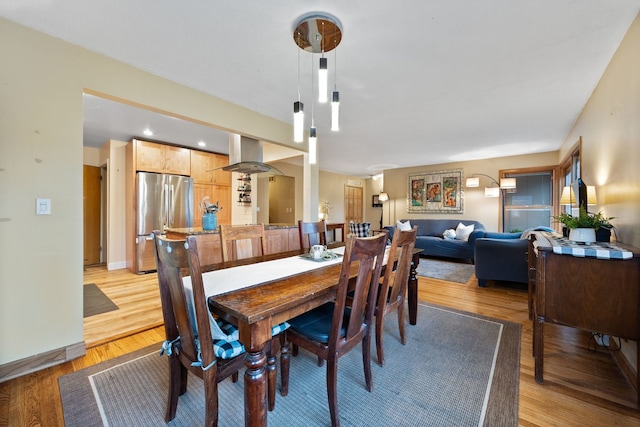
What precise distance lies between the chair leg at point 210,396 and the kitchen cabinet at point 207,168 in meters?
4.27

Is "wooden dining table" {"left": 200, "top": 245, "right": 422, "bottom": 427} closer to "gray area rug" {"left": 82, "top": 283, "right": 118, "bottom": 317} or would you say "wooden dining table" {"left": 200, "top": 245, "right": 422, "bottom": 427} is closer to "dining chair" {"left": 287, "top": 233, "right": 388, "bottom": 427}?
"dining chair" {"left": 287, "top": 233, "right": 388, "bottom": 427}

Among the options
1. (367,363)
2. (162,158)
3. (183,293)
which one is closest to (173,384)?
(183,293)

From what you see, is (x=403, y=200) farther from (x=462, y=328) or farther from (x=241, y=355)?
(x=241, y=355)

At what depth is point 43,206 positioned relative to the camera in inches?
71.3

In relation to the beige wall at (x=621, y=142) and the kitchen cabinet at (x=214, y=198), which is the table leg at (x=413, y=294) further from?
the kitchen cabinet at (x=214, y=198)

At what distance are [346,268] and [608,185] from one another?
8.61ft

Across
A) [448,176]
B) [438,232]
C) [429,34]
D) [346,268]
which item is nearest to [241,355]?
[346,268]

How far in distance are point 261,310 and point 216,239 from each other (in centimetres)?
202

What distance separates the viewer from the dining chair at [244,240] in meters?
1.97

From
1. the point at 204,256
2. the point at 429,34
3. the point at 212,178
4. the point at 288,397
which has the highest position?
the point at 429,34

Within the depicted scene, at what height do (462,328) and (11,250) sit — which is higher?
(11,250)

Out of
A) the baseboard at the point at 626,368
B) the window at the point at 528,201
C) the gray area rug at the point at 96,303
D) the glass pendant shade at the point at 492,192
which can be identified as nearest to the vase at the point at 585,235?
the baseboard at the point at 626,368

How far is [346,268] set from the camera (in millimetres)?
1188

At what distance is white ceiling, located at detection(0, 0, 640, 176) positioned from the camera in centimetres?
160
